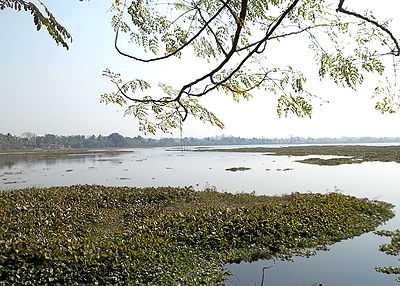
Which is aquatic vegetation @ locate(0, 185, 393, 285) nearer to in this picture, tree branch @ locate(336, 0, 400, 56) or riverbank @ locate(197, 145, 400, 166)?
tree branch @ locate(336, 0, 400, 56)

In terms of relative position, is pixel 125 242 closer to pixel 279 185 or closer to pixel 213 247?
pixel 213 247

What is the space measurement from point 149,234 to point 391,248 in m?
7.60

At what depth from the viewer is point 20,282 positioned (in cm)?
Result: 961

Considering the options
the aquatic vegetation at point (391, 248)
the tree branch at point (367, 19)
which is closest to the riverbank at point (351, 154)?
the aquatic vegetation at point (391, 248)

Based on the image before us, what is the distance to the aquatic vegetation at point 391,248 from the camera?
35.6 feet

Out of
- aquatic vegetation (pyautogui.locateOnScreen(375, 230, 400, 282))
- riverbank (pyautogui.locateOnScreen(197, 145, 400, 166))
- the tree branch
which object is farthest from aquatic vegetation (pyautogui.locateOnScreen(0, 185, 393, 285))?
riverbank (pyautogui.locateOnScreen(197, 145, 400, 166))

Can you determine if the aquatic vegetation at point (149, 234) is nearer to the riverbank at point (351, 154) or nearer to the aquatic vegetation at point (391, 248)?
the aquatic vegetation at point (391, 248)

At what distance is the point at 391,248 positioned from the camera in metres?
12.9

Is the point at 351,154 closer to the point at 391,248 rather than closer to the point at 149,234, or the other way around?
the point at 391,248

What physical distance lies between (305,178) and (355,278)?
24420mm

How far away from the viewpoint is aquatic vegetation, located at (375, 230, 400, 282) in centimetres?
1086

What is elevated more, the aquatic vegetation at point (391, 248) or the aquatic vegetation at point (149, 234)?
the aquatic vegetation at point (149, 234)

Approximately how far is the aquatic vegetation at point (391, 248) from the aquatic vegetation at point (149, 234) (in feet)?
3.13

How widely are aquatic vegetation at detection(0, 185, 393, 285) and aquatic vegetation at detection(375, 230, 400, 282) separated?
3.13 ft
